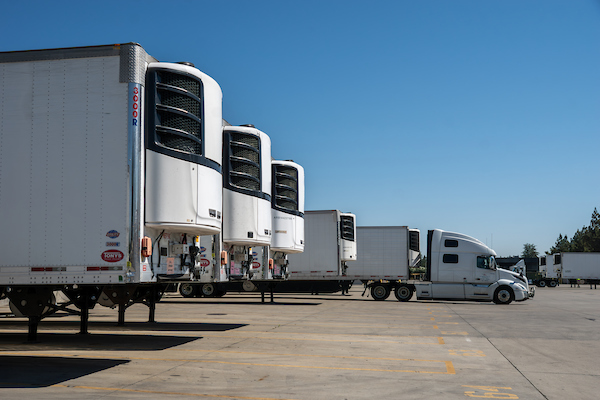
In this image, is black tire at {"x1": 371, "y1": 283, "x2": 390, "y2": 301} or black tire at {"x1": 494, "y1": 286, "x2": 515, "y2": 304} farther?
black tire at {"x1": 371, "y1": 283, "x2": 390, "y2": 301}

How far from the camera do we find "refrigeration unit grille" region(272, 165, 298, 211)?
61.0 ft

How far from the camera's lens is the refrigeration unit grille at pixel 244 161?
1447 cm

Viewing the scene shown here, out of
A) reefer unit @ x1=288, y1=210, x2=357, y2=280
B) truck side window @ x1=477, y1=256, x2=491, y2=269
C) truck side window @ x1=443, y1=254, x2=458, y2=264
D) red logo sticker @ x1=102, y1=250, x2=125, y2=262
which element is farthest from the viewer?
reefer unit @ x1=288, y1=210, x2=357, y2=280

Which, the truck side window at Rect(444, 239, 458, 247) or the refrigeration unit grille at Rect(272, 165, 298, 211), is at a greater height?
the refrigeration unit grille at Rect(272, 165, 298, 211)

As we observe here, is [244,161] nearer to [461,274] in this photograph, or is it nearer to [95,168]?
[95,168]

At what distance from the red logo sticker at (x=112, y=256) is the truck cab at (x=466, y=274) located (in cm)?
2088

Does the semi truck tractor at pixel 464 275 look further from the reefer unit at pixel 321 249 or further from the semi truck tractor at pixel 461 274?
the reefer unit at pixel 321 249

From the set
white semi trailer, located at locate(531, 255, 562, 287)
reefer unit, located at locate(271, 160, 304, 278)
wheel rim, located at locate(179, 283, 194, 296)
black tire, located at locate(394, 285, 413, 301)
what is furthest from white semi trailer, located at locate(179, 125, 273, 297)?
white semi trailer, located at locate(531, 255, 562, 287)

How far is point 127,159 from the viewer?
9773 mm

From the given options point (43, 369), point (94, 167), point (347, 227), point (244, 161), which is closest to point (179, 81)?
point (94, 167)

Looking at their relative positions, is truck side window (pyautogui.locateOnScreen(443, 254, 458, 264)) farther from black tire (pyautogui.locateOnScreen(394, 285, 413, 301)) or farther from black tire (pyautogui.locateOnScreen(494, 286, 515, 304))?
black tire (pyautogui.locateOnScreen(394, 285, 413, 301))

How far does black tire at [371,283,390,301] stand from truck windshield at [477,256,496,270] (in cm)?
597

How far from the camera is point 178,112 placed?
34.3 feet

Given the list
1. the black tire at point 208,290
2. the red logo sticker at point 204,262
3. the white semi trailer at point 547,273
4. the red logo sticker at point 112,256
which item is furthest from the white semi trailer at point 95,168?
the white semi trailer at point 547,273
